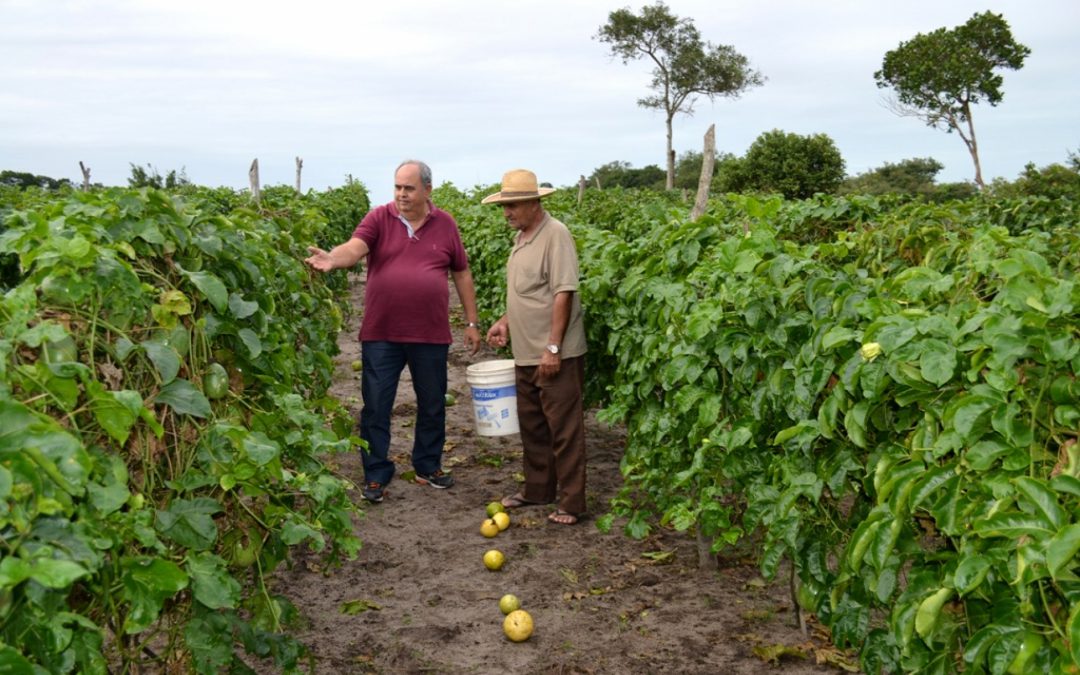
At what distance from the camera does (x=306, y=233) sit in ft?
22.3

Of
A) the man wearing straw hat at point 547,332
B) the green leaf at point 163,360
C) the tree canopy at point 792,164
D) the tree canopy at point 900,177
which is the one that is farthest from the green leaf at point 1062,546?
the tree canopy at point 900,177

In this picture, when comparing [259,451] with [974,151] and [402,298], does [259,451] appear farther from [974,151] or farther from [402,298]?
[974,151]

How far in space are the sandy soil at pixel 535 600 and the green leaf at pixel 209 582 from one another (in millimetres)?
1841

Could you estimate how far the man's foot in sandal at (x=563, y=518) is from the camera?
582cm

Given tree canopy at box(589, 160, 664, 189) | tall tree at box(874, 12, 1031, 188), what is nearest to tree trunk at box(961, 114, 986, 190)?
tall tree at box(874, 12, 1031, 188)

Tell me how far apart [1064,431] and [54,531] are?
87.1 inches

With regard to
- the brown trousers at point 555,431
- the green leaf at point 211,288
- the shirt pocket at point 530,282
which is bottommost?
the brown trousers at point 555,431

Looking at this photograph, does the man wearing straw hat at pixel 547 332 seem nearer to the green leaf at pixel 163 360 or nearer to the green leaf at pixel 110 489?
the green leaf at pixel 163 360

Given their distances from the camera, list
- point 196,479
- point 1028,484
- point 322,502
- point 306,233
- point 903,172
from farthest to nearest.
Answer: point 903,172 < point 306,233 < point 322,502 < point 196,479 < point 1028,484

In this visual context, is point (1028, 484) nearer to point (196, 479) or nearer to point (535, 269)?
point (196, 479)

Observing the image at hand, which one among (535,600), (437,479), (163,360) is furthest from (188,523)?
(437,479)

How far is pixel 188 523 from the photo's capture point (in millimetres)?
2479

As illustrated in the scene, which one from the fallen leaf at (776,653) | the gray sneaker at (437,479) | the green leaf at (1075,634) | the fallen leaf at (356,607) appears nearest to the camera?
the green leaf at (1075,634)

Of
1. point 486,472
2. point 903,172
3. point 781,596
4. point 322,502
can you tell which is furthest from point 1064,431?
point 903,172
